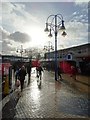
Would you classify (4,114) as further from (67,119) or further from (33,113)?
(67,119)

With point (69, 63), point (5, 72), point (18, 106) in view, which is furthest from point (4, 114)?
point (69, 63)

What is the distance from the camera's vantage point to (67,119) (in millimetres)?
9641

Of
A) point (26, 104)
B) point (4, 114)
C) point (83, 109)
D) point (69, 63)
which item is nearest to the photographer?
point (4, 114)

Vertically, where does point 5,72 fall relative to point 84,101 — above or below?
above

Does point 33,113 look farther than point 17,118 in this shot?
Yes

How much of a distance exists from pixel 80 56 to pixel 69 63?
7864 millimetres

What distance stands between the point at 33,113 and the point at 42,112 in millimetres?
418

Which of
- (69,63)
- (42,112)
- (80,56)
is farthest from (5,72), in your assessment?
(69,63)

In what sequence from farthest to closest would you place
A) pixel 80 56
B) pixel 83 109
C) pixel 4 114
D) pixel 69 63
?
pixel 69 63 → pixel 80 56 → pixel 83 109 → pixel 4 114

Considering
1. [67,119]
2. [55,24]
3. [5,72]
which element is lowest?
[67,119]

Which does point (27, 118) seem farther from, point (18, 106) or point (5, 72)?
point (5, 72)

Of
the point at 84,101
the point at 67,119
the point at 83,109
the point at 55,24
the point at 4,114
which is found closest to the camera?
the point at 67,119

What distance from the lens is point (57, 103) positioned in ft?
43.3

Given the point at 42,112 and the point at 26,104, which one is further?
the point at 26,104
